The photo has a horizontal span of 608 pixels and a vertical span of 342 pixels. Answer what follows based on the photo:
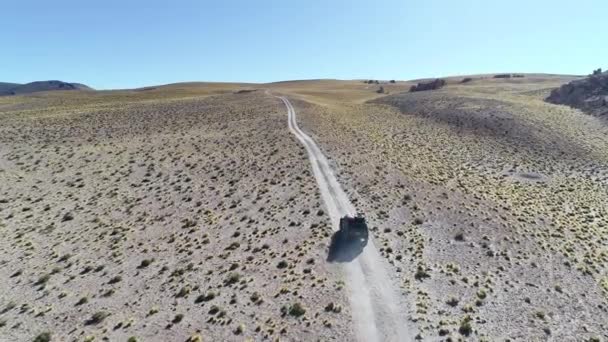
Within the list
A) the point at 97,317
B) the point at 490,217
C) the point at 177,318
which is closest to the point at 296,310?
the point at 177,318

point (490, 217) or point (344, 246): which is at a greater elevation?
point (344, 246)

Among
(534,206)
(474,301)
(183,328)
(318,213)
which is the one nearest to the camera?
(183,328)

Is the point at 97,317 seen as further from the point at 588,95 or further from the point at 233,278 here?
the point at 588,95

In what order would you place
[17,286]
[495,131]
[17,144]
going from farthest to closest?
[495,131] → [17,144] → [17,286]

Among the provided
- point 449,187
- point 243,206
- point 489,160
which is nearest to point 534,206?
point 449,187

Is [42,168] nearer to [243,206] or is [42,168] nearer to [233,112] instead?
[243,206]

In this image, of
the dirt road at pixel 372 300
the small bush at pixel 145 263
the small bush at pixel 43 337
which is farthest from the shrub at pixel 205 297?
the dirt road at pixel 372 300
